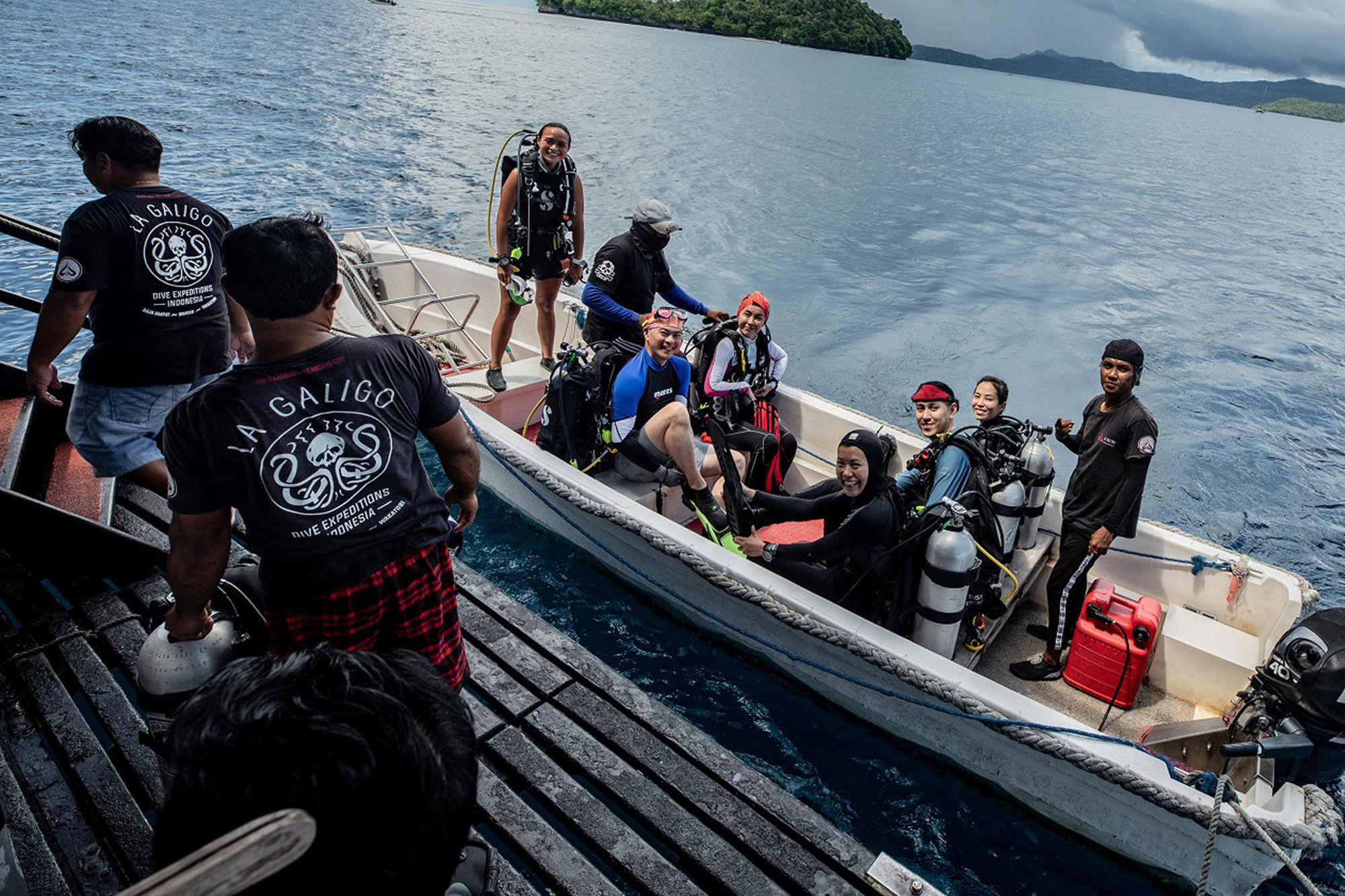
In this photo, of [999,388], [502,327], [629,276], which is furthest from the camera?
[502,327]

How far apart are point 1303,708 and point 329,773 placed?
382 centimetres

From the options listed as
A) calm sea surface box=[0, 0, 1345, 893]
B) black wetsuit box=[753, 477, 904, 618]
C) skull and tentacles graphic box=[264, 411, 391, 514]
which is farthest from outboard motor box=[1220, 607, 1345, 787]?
skull and tentacles graphic box=[264, 411, 391, 514]

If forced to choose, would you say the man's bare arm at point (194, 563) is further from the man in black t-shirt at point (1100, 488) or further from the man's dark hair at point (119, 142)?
the man in black t-shirt at point (1100, 488)

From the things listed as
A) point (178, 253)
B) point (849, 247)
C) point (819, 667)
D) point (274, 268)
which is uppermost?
point (274, 268)

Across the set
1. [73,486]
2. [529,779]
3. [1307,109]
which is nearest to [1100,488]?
[529,779]

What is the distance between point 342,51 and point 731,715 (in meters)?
40.7

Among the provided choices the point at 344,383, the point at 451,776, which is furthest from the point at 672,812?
the point at 451,776

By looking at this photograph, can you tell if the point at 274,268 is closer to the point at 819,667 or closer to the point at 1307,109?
the point at 819,667

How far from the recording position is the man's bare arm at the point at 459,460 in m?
2.36

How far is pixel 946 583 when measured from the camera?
3689mm

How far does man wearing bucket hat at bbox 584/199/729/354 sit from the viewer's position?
5488mm

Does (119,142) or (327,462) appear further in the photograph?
(119,142)

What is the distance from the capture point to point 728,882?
8.12 feet

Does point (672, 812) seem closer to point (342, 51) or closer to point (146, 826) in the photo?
point (146, 826)
